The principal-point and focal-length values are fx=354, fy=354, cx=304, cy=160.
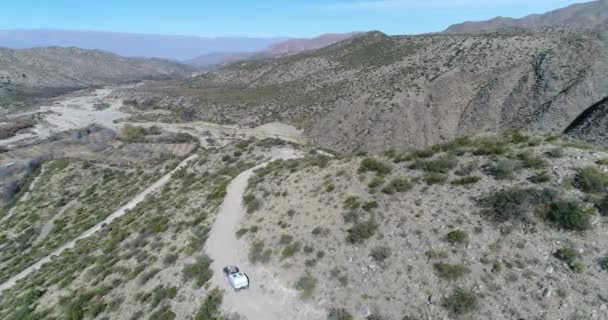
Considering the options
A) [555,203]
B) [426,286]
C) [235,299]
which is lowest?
[235,299]

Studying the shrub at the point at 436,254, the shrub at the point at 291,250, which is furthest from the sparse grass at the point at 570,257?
the shrub at the point at 291,250

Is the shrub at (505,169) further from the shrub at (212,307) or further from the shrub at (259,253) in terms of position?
the shrub at (212,307)

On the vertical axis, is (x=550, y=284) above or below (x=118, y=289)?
above

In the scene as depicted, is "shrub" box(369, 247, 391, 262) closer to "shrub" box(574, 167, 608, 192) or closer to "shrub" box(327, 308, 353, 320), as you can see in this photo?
"shrub" box(327, 308, 353, 320)

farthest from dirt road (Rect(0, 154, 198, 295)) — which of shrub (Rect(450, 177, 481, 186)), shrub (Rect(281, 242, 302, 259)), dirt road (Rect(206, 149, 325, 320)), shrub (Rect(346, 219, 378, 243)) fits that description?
shrub (Rect(450, 177, 481, 186))

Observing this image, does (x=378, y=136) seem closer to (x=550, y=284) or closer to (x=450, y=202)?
(x=450, y=202)

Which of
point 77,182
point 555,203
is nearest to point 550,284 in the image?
point 555,203
